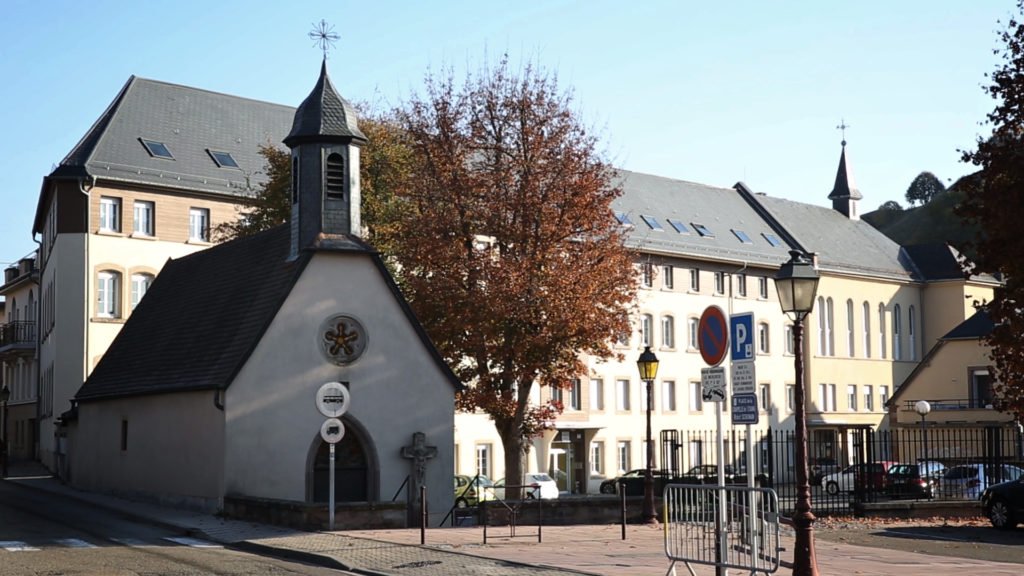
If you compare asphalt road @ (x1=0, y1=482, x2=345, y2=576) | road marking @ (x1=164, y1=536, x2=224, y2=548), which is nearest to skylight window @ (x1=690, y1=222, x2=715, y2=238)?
asphalt road @ (x1=0, y1=482, x2=345, y2=576)

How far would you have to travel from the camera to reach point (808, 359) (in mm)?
73375

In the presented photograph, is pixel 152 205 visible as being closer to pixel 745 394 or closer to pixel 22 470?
pixel 22 470

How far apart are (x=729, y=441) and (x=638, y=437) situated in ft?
20.6

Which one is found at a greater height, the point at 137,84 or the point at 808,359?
the point at 137,84

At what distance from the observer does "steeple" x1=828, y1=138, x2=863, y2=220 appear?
85.9 m

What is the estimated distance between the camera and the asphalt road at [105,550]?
1689 cm

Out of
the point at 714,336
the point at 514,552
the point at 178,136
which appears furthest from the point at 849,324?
the point at 714,336

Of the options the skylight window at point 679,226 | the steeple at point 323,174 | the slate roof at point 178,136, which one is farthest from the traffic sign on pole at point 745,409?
the skylight window at point 679,226

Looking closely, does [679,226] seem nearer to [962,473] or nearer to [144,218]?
[144,218]

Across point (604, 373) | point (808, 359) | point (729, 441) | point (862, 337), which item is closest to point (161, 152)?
point (604, 373)

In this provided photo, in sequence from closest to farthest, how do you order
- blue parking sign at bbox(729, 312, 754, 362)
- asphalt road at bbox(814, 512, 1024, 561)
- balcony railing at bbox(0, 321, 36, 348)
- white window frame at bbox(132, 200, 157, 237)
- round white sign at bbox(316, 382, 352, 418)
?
blue parking sign at bbox(729, 312, 754, 362), asphalt road at bbox(814, 512, 1024, 561), round white sign at bbox(316, 382, 352, 418), white window frame at bbox(132, 200, 157, 237), balcony railing at bbox(0, 321, 36, 348)

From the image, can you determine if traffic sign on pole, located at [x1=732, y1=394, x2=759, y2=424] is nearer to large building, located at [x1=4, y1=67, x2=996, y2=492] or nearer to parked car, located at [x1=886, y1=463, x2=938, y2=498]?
parked car, located at [x1=886, y1=463, x2=938, y2=498]

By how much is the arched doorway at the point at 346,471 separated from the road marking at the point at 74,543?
811cm

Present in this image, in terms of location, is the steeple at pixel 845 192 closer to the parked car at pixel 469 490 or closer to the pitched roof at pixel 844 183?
the pitched roof at pixel 844 183
